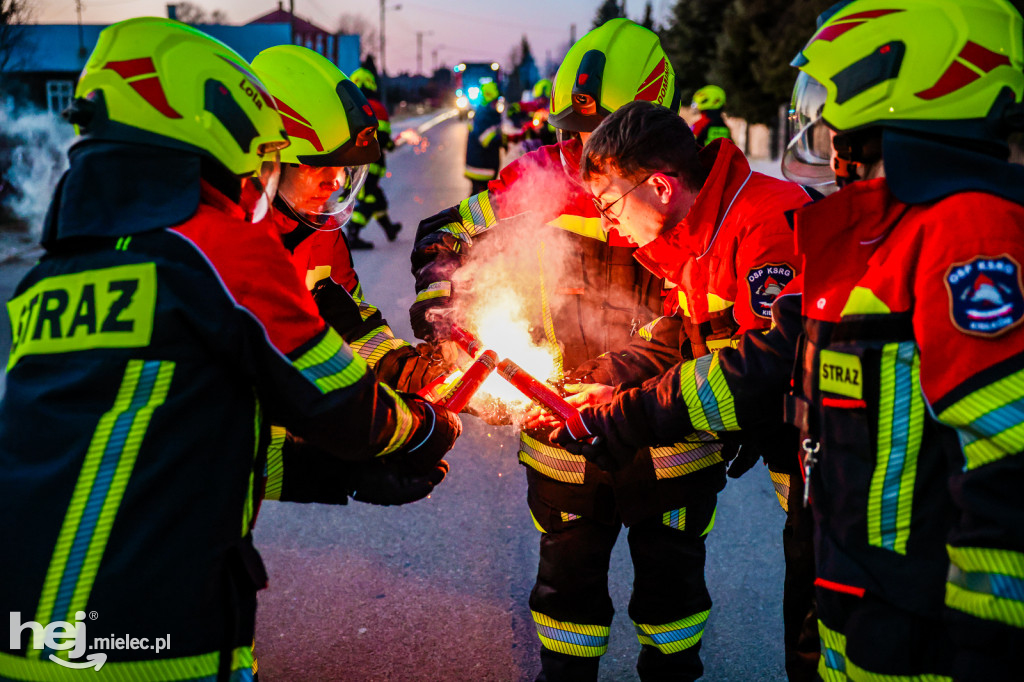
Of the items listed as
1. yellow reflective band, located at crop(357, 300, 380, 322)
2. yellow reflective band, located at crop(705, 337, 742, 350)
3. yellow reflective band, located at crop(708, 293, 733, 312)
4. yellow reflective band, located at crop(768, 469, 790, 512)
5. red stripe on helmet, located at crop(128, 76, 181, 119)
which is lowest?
yellow reflective band, located at crop(768, 469, 790, 512)

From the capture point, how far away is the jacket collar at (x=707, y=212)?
2.63m

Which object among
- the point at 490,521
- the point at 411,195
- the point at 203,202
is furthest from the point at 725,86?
the point at 203,202

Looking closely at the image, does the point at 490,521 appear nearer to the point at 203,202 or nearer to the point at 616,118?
the point at 616,118

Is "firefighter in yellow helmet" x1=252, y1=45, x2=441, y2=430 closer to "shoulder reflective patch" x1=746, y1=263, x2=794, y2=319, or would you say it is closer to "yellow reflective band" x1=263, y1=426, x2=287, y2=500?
"yellow reflective band" x1=263, y1=426, x2=287, y2=500

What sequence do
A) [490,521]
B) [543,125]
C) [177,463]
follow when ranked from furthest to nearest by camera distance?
[543,125]
[490,521]
[177,463]

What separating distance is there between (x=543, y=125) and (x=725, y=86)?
18374 mm

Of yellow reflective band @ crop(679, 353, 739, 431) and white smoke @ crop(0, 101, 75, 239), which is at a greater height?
yellow reflective band @ crop(679, 353, 739, 431)

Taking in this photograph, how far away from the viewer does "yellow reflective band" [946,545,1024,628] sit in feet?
4.97

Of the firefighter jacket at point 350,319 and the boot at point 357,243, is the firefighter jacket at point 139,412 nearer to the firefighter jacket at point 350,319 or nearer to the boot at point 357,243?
the firefighter jacket at point 350,319

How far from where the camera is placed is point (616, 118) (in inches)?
106

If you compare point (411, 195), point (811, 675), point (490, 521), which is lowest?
point (411, 195)

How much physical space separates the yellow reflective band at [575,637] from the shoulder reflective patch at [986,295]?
1.78 metres

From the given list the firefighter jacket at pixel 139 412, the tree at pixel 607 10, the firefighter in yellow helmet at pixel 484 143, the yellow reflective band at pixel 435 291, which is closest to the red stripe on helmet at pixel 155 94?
the firefighter jacket at pixel 139 412

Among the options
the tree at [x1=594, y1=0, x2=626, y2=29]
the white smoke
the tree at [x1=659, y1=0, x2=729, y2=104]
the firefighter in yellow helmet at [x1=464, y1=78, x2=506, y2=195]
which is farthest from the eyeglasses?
the tree at [x1=594, y1=0, x2=626, y2=29]
